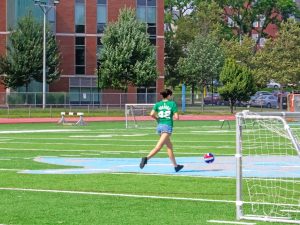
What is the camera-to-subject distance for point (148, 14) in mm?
75938

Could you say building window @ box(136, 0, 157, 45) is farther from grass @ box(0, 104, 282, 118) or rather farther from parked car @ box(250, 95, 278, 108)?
grass @ box(0, 104, 282, 118)

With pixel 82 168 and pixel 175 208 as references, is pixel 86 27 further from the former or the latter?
pixel 175 208

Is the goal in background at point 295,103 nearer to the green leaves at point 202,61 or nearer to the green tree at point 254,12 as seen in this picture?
the green leaves at point 202,61

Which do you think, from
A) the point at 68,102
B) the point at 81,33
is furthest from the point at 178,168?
the point at 81,33

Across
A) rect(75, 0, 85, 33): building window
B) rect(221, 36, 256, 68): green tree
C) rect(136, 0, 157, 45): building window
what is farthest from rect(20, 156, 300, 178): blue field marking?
rect(221, 36, 256, 68): green tree

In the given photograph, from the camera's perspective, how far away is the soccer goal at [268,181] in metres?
10.3

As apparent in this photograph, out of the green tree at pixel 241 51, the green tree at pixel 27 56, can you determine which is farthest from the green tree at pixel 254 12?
the green tree at pixel 27 56

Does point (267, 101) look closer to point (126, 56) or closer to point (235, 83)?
point (235, 83)

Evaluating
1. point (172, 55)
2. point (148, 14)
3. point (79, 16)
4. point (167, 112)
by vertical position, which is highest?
point (148, 14)

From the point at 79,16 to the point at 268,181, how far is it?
60604mm

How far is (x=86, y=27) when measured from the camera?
73.9 m

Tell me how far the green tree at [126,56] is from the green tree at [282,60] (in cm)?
1626

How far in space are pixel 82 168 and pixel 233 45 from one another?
6777 centimetres

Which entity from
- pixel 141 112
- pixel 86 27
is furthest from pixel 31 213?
pixel 86 27
